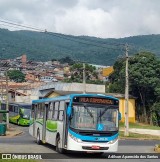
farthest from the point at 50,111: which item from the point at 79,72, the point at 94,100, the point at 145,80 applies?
the point at 79,72

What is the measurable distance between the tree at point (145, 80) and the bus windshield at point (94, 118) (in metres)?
45.8

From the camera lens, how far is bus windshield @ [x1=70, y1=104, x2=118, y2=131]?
20.1m

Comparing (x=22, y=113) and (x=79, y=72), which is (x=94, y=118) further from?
(x=79, y=72)

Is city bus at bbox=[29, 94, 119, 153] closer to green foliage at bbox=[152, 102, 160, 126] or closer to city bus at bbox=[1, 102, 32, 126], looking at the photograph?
city bus at bbox=[1, 102, 32, 126]

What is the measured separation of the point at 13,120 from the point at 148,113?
20620mm

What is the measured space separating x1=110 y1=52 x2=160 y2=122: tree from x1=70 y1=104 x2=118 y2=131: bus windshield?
45.8 metres

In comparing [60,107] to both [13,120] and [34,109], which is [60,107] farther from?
[13,120]

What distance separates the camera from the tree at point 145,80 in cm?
6625

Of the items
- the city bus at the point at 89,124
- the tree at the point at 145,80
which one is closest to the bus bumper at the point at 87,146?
the city bus at the point at 89,124

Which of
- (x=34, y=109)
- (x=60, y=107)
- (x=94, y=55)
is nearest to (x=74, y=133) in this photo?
(x=60, y=107)

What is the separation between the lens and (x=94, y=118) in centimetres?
2014

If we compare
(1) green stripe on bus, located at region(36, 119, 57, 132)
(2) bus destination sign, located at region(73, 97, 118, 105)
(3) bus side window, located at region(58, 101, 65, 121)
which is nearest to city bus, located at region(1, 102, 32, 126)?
(1) green stripe on bus, located at region(36, 119, 57, 132)

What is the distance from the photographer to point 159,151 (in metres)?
25.3

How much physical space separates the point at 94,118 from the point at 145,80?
46729 millimetres
